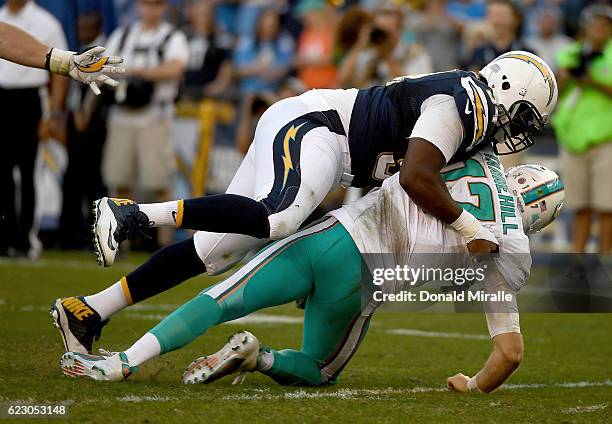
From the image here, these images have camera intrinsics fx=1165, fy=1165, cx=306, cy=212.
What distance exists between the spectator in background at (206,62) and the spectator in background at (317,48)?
764mm

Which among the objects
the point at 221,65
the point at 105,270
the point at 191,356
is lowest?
the point at 105,270

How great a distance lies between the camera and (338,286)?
4551 millimetres

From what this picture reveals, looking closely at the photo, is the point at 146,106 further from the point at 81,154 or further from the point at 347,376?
the point at 347,376

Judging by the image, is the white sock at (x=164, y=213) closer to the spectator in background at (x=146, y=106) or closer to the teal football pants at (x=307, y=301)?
the teal football pants at (x=307, y=301)

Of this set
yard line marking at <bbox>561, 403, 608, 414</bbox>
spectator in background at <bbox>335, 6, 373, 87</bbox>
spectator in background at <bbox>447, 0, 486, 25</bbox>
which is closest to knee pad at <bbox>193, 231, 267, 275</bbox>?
yard line marking at <bbox>561, 403, 608, 414</bbox>

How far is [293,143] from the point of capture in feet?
15.9

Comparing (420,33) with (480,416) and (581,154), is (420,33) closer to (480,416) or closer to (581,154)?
(581,154)

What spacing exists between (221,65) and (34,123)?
2.73 meters

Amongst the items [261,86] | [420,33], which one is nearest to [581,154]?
[420,33]

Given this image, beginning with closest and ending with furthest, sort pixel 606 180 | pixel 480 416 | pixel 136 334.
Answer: pixel 480 416 → pixel 136 334 → pixel 606 180

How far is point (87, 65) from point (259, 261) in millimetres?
1282

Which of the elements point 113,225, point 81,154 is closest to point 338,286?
point 113,225

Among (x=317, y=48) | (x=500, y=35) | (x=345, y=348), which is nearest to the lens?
(x=345, y=348)

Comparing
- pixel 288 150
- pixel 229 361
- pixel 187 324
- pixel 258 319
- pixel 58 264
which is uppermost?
pixel 288 150
